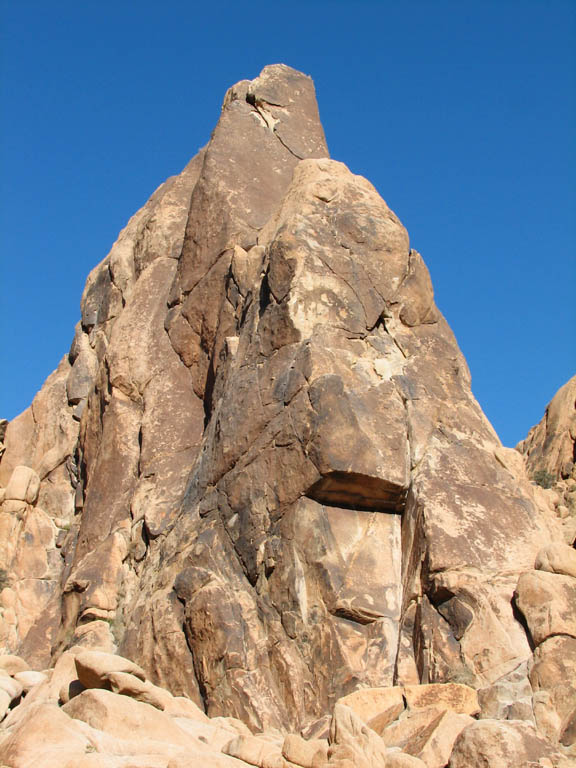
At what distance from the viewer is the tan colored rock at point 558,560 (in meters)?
12.9

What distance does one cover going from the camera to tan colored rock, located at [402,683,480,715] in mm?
11680

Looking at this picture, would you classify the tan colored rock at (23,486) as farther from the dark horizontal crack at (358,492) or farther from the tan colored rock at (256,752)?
the tan colored rock at (256,752)

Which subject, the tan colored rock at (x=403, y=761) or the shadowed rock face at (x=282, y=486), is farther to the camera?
the shadowed rock face at (x=282, y=486)

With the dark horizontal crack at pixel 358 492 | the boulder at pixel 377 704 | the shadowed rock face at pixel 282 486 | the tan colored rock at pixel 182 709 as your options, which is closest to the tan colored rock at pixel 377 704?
the boulder at pixel 377 704

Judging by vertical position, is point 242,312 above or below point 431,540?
above

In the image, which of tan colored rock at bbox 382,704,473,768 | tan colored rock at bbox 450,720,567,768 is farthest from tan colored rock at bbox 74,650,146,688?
tan colored rock at bbox 450,720,567,768

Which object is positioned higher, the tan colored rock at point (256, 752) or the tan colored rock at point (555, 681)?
the tan colored rock at point (555, 681)

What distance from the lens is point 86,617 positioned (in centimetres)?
1656

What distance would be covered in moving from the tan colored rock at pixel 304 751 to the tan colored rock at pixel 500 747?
1261 millimetres

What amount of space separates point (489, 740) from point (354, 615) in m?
4.54

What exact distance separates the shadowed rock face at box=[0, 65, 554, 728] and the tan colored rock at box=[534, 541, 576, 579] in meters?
0.58

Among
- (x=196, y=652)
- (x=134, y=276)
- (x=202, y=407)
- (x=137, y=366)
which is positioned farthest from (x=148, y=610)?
(x=134, y=276)

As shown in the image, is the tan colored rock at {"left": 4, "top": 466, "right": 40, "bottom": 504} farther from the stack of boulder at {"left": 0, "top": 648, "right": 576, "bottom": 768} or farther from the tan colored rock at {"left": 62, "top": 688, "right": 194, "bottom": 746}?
the tan colored rock at {"left": 62, "top": 688, "right": 194, "bottom": 746}

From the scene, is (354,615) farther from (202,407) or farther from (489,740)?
(202,407)
